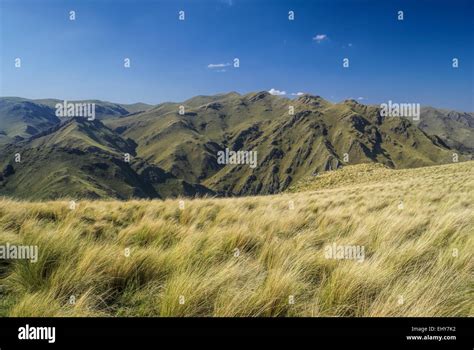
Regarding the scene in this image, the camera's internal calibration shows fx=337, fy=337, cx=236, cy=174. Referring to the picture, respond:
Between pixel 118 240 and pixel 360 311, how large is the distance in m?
3.93

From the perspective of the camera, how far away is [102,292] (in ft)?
12.6

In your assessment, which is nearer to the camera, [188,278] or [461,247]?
[188,278]

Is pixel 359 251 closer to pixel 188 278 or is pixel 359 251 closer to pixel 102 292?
pixel 188 278

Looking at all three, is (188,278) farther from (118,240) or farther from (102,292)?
(118,240)

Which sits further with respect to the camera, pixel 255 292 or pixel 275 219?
pixel 275 219

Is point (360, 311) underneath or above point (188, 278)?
underneath

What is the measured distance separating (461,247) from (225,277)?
3573mm

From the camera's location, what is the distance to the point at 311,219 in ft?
26.6
